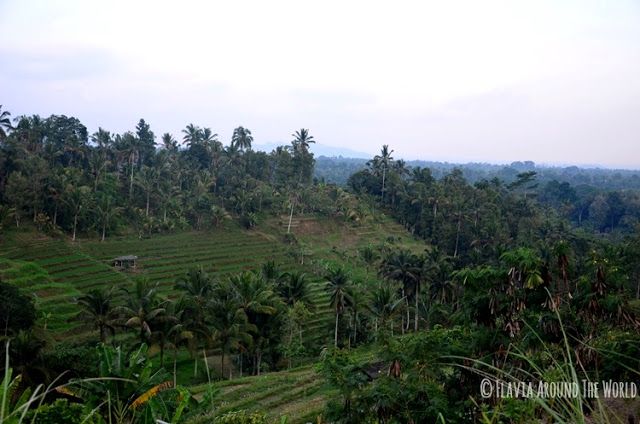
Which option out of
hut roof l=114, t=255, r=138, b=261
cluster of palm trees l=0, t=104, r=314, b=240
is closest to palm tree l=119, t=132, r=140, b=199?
cluster of palm trees l=0, t=104, r=314, b=240

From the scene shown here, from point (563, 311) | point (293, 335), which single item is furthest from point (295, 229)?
point (563, 311)

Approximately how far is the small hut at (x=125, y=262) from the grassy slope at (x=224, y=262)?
663 mm

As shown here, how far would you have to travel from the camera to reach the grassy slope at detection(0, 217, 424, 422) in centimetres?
2173

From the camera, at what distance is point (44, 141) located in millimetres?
62781

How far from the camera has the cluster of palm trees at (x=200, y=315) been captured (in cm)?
2297

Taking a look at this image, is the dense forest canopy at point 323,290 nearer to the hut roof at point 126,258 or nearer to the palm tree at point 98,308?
the palm tree at point 98,308

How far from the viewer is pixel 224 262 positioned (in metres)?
45.0

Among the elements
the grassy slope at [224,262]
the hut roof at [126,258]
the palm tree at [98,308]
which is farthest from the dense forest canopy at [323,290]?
the hut roof at [126,258]

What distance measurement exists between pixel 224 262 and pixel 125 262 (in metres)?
8.85

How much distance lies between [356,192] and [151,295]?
50.4 meters

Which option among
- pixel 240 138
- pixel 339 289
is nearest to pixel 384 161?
pixel 240 138

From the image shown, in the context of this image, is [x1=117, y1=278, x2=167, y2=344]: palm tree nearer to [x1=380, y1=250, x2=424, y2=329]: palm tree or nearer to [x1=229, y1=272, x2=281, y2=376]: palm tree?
[x1=229, y1=272, x2=281, y2=376]: palm tree

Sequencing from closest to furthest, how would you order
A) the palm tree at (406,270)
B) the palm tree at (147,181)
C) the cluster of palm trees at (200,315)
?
the cluster of palm trees at (200,315)
the palm tree at (406,270)
the palm tree at (147,181)

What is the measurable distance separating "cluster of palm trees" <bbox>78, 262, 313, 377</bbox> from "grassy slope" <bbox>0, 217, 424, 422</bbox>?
2543 mm
